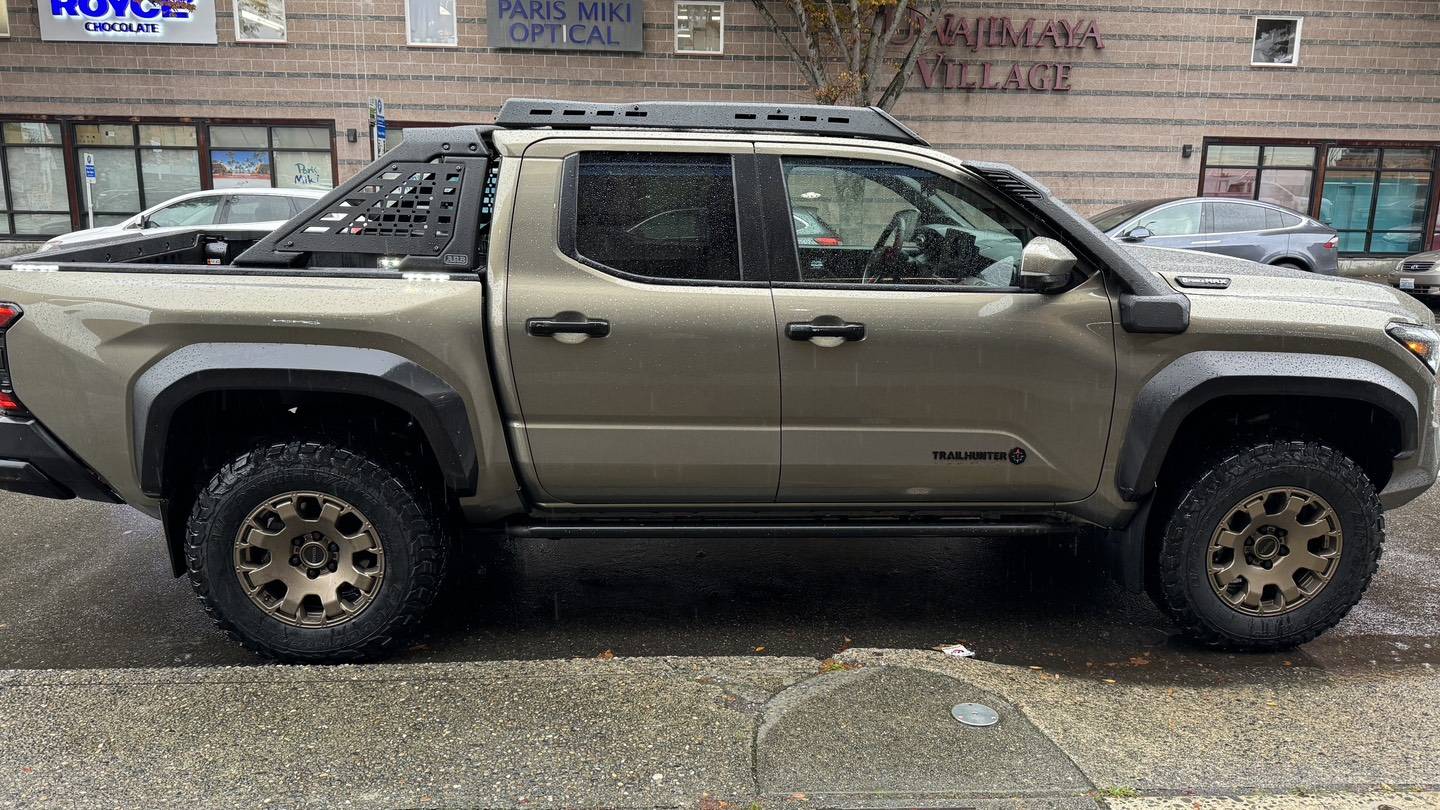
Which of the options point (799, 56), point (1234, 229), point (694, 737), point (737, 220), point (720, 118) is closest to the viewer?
point (694, 737)

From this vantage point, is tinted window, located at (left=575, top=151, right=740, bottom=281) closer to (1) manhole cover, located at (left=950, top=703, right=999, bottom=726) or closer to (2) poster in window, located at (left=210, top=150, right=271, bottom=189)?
(1) manhole cover, located at (left=950, top=703, right=999, bottom=726)

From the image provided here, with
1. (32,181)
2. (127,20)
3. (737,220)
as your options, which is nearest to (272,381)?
(737,220)

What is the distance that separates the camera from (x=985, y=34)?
1958 centimetres

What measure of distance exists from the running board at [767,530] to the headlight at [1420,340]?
1.35 m


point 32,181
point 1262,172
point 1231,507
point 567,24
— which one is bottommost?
point 1231,507

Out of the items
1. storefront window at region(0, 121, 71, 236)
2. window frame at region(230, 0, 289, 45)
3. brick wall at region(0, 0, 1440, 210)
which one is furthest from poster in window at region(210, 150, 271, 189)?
storefront window at region(0, 121, 71, 236)

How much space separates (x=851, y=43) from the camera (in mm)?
17781

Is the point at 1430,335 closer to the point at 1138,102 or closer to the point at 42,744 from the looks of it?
the point at 42,744

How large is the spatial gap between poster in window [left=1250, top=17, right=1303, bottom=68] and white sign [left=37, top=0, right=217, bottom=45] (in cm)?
1975

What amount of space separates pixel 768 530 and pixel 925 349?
33.6 inches

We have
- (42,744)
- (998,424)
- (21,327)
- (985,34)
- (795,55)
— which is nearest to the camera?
(42,744)

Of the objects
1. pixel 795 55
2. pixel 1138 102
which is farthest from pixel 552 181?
pixel 1138 102

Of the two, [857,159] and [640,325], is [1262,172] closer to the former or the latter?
[857,159]

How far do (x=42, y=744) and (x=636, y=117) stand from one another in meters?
2.73
